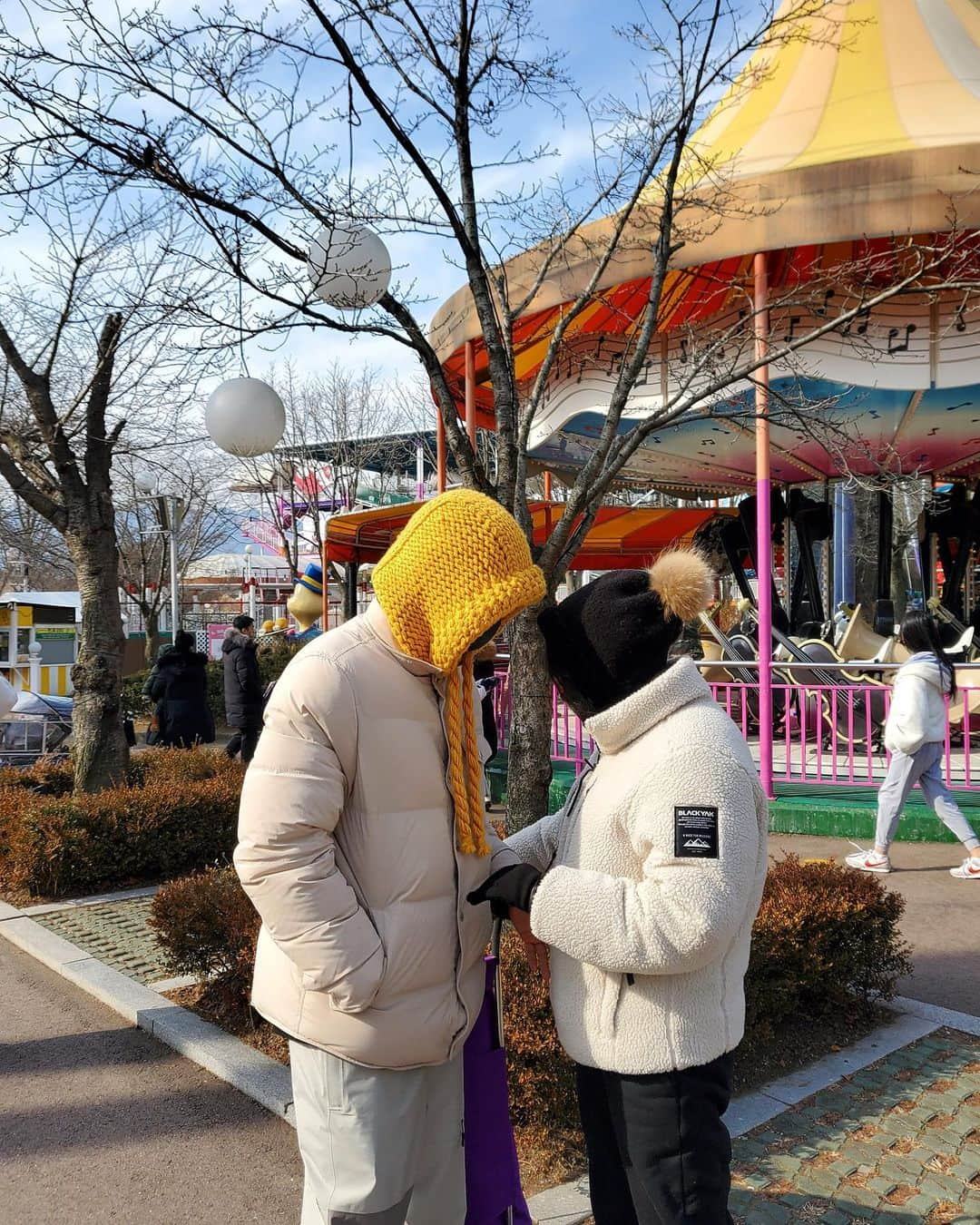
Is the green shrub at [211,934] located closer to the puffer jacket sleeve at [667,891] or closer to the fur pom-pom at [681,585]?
the puffer jacket sleeve at [667,891]

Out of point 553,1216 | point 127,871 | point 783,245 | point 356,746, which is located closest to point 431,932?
point 356,746

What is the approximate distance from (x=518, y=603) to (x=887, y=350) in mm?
7135

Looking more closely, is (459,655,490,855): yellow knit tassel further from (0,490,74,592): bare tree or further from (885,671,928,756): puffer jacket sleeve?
(0,490,74,592): bare tree

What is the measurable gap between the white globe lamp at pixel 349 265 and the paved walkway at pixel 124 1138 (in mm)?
3166

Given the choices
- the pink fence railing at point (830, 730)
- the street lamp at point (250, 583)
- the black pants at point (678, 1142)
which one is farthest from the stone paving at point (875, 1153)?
the street lamp at point (250, 583)

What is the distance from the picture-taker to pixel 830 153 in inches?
311

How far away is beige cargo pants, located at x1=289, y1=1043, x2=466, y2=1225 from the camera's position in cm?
185

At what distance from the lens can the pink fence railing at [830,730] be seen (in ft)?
26.3

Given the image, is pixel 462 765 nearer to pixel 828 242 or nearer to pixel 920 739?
pixel 920 739

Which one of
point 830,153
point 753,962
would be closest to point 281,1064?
point 753,962

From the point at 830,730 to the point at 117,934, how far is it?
6.35 m

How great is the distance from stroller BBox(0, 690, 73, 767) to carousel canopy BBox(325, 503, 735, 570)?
173 inches

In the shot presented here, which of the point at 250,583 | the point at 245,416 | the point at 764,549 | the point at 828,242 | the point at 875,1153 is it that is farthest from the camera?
the point at 250,583

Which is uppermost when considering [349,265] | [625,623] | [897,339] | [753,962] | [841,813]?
[897,339]
